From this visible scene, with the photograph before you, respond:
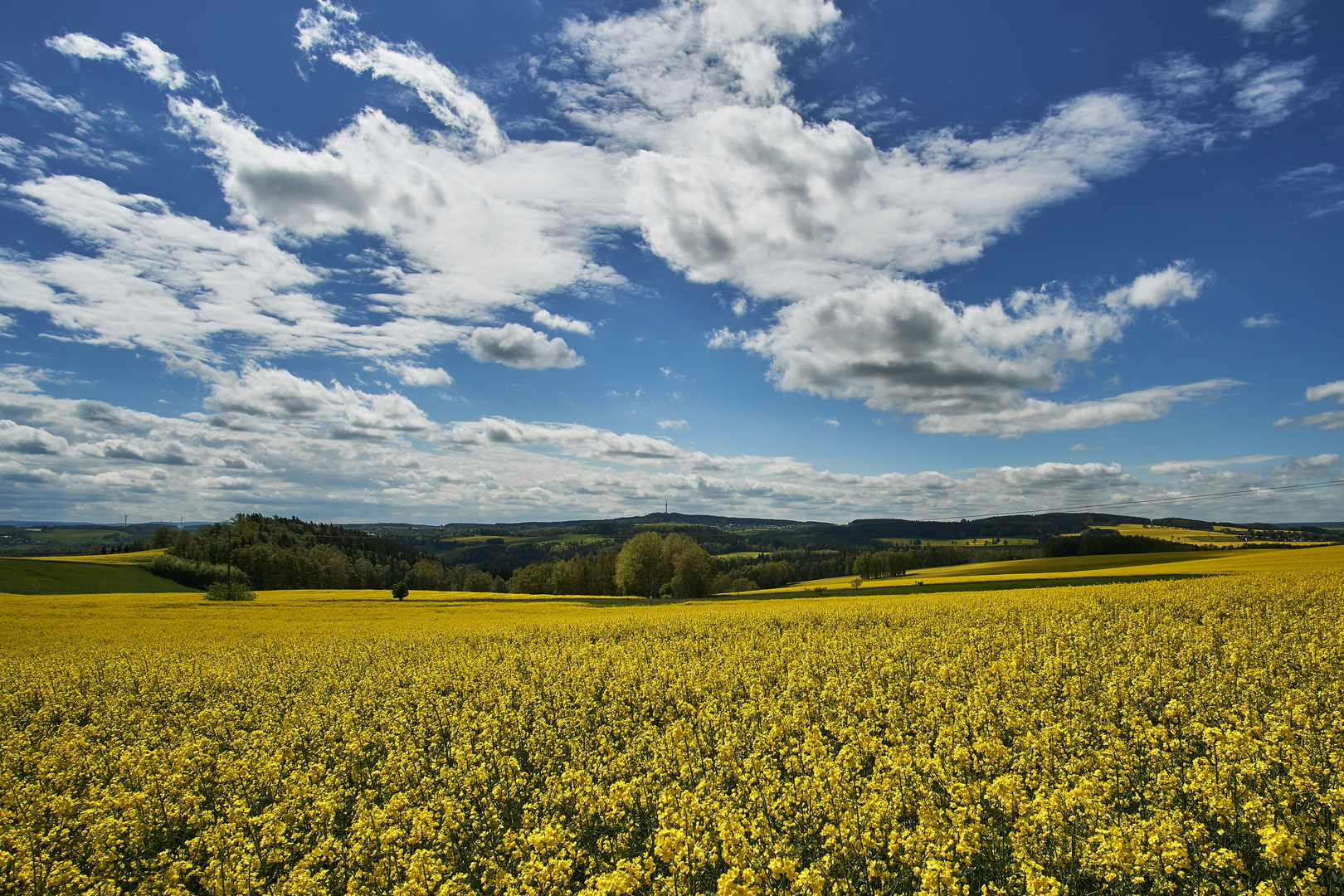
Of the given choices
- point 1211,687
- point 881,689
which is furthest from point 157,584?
point 1211,687

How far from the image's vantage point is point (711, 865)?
6.19 meters

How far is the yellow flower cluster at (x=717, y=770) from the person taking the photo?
5.68 metres

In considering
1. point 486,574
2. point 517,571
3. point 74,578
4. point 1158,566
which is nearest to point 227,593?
point 74,578

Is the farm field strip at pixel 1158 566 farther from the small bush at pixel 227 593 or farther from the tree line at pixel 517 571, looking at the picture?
the small bush at pixel 227 593

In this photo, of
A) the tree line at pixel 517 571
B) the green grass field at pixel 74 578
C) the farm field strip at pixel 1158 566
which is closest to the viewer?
the farm field strip at pixel 1158 566

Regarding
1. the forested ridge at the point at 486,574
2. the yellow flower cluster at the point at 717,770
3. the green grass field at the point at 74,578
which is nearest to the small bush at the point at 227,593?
the forested ridge at the point at 486,574

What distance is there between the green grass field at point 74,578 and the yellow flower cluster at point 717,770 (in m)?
55.4

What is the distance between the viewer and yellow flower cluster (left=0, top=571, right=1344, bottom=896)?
5.68 meters

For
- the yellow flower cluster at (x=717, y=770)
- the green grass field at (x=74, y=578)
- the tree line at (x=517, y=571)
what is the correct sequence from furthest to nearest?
the tree line at (x=517, y=571)
the green grass field at (x=74, y=578)
the yellow flower cluster at (x=717, y=770)

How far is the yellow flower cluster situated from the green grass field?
55.4 metres

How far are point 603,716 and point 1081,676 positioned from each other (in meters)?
9.94

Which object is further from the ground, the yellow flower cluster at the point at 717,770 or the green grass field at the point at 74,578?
the yellow flower cluster at the point at 717,770

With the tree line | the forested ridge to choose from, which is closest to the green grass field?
the tree line

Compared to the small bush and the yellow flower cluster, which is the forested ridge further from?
the yellow flower cluster
